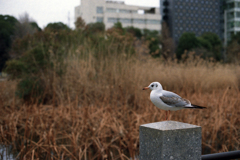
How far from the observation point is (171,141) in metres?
1.22

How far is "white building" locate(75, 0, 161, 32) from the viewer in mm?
42500

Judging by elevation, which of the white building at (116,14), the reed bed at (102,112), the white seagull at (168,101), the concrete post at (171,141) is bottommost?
the reed bed at (102,112)

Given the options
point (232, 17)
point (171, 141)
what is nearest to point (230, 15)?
point (232, 17)

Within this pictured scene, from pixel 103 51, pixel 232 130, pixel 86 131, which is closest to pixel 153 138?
pixel 86 131

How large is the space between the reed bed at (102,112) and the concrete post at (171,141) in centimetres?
173

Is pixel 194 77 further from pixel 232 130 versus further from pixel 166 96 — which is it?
pixel 166 96

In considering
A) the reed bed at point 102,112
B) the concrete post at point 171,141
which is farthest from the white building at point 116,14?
the concrete post at point 171,141

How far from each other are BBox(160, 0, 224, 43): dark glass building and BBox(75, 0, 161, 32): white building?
2427mm

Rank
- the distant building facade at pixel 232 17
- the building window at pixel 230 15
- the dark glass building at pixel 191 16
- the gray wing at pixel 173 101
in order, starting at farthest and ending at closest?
the building window at pixel 230 15
the distant building facade at pixel 232 17
the dark glass building at pixel 191 16
the gray wing at pixel 173 101

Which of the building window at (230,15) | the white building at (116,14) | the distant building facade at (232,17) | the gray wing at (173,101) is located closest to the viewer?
the gray wing at (173,101)

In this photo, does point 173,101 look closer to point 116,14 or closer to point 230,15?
point 116,14

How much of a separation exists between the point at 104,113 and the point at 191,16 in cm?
5006

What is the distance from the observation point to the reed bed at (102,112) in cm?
361

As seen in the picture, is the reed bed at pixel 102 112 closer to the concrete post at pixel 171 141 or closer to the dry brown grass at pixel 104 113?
the dry brown grass at pixel 104 113
